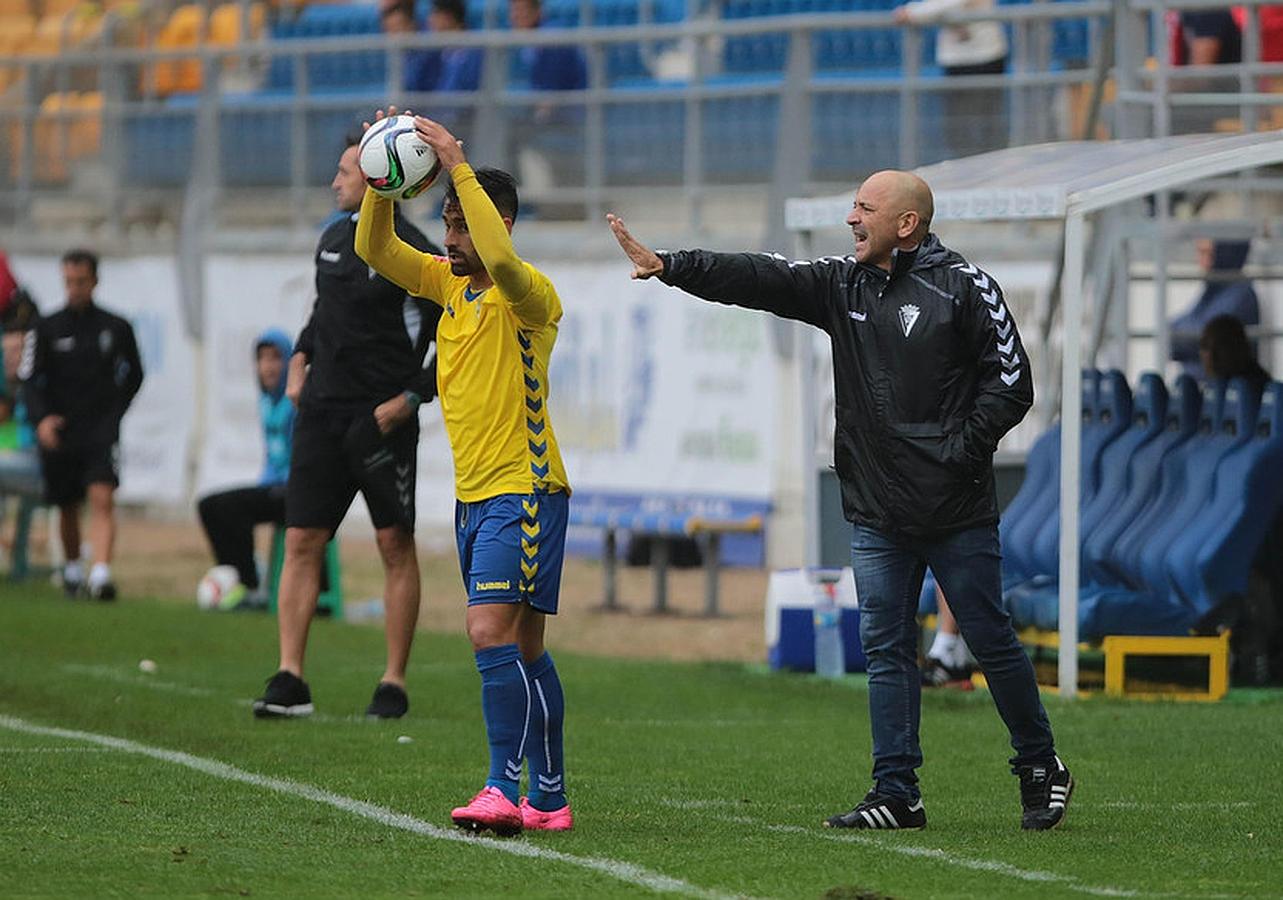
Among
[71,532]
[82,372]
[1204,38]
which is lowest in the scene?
[71,532]

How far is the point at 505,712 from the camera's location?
743 centimetres

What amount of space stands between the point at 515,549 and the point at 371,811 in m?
1.08

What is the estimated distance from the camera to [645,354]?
1830 cm

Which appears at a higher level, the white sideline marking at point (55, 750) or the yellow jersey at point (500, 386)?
the yellow jersey at point (500, 386)

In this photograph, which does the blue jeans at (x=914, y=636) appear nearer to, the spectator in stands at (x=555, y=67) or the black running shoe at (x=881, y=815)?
the black running shoe at (x=881, y=815)

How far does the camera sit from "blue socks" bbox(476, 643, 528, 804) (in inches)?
291

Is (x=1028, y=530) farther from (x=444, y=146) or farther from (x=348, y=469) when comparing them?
(x=444, y=146)

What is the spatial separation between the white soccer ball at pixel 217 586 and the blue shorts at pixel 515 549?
9.01 meters

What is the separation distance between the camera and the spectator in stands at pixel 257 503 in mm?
16281

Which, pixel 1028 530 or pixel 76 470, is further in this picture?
pixel 76 470

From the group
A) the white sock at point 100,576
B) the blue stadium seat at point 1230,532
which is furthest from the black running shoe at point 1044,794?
the white sock at point 100,576

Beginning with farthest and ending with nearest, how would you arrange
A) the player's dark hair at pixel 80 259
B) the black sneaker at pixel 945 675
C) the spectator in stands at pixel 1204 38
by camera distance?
the player's dark hair at pixel 80 259, the spectator in stands at pixel 1204 38, the black sneaker at pixel 945 675

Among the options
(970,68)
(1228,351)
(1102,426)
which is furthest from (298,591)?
(970,68)

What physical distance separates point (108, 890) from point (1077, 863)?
106 inches
